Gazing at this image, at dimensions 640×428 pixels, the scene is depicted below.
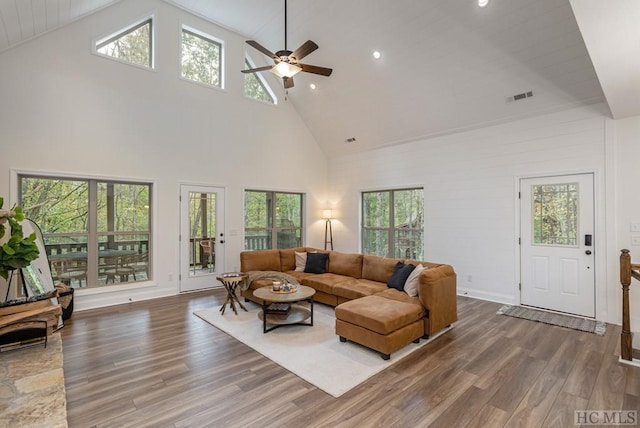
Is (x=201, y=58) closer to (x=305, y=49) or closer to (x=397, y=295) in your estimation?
(x=305, y=49)

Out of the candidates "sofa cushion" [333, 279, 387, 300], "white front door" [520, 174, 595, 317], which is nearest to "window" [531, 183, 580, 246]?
"white front door" [520, 174, 595, 317]

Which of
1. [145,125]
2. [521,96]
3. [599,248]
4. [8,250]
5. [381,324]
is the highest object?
[521,96]

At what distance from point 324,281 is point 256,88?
186 inches

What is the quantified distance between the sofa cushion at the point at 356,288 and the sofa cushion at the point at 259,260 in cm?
150

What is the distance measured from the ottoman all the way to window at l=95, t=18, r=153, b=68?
17.9ft

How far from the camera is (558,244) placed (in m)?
4.64

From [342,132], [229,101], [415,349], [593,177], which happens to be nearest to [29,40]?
[229,101]

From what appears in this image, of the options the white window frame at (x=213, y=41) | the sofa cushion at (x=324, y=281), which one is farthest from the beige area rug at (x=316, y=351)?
the white window frame at (x=213, y=41)

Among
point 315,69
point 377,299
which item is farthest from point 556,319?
point 315,69

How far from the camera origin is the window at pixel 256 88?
22.5 feet

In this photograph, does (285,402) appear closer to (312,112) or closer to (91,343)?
(91,343)

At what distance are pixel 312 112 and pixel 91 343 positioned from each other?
596 cm

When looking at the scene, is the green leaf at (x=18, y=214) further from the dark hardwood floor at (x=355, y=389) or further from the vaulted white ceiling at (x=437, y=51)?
the vaulted white ceiling at (x=437, y=51)

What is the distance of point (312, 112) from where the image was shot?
24.1 feet
